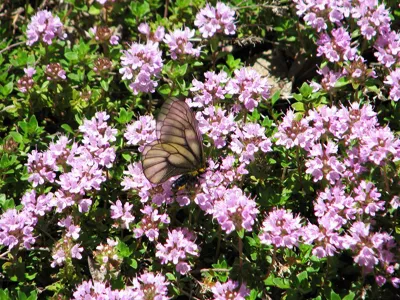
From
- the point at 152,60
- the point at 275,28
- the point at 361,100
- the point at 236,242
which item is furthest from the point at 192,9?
the point at 236,242

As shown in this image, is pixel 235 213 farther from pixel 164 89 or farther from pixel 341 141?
pixel 164 89

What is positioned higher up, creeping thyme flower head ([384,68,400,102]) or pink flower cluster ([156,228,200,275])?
creeping thyme flower head ([384,68,400,102])

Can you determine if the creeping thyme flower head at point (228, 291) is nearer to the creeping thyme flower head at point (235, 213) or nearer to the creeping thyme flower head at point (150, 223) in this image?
the creeping thyme flower head at point (235, 213)

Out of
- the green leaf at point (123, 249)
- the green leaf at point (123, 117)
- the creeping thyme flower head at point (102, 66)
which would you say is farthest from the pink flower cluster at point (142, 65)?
the green leaf at point (123, 249)

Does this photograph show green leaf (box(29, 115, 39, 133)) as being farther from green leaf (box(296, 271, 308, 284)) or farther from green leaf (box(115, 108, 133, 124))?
green leaf (box(296, 271, 308, 284))

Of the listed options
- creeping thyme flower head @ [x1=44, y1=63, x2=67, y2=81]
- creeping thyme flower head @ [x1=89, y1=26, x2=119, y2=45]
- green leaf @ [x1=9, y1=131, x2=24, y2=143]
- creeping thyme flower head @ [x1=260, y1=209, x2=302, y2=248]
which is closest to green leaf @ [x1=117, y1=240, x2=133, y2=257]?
creeping thyme flower head @ [x1=260, y1=209, x2=302, y2=248]
